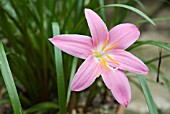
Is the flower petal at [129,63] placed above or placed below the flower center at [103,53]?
below

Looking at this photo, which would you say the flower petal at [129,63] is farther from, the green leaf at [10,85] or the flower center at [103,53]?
the green leaf at [10,85]

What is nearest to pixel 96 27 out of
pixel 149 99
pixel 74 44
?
pixel 74 44

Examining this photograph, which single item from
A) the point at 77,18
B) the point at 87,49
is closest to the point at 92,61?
the point at 87,49

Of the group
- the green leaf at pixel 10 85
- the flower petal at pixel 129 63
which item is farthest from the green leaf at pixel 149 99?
the green leaf at pixel 10 85

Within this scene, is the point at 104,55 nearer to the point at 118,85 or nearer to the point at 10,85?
the point at 118,85

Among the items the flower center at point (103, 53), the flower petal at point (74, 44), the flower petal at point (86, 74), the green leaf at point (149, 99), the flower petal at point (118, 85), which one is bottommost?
the green leaf at point (149, 99)

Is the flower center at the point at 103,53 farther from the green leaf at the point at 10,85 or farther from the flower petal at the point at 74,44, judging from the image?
Answer: the green leaf at the point at 10,85

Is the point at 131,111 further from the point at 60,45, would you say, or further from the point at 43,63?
the point at 60,45
